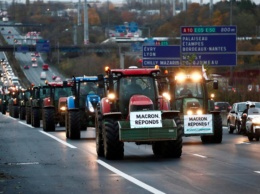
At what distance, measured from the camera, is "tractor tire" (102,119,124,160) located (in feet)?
84.3

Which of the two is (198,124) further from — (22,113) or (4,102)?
(4,102)

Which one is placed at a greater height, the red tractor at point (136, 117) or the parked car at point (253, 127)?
the red tractor at point (136, 117)

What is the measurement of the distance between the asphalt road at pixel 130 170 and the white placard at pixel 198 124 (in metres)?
0.80

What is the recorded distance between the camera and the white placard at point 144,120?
1012 inches

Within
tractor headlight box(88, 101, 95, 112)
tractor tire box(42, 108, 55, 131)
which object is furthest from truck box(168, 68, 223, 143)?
tractor tire box(42, 108, 55, 131)

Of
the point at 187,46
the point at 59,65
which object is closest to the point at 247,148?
the point at 187,46

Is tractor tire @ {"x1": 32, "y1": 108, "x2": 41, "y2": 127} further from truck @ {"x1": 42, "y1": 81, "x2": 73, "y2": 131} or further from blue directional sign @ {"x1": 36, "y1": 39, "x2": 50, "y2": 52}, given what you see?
blue directional sign @ {"x1": 36, "y1": 39, "x2": 50, "y2": 52}

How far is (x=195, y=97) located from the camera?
37.2 meters

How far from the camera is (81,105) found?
40125mm

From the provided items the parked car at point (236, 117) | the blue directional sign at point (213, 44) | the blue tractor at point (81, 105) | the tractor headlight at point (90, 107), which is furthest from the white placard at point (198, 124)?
the blue directional sign at point (213, 44)

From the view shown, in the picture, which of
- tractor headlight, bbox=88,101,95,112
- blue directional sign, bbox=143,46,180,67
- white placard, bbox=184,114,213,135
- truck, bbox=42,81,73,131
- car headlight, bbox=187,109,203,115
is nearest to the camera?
white placard, bbox=184,114,213,135

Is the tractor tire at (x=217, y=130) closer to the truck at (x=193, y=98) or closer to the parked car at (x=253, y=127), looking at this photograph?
the truck at (x=193, y=98)

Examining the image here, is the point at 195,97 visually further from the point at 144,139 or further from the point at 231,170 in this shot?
the point at 231,170

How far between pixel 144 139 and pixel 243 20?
112036mm
